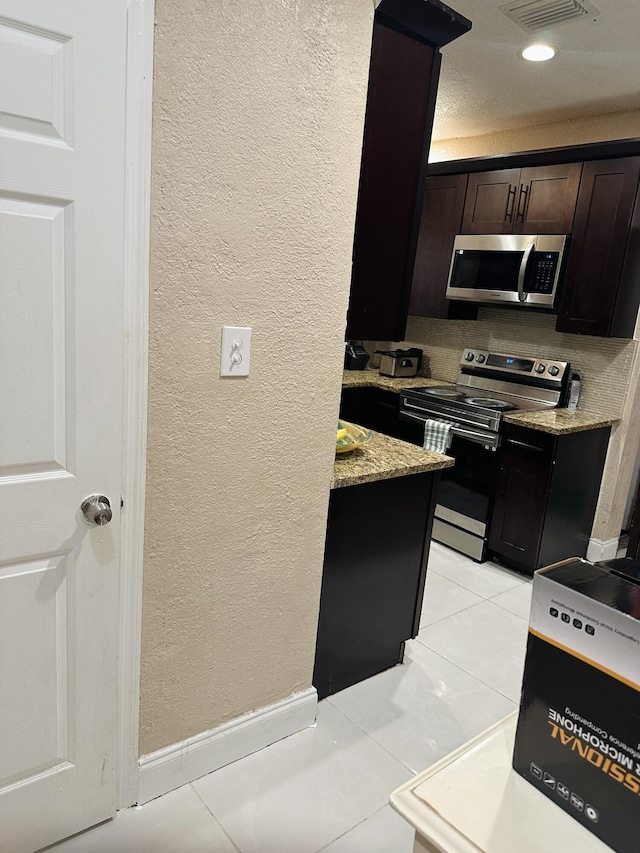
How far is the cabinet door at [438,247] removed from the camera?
380 centimetres

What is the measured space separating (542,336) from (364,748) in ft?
8.92

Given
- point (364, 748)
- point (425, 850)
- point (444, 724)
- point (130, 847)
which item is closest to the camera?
point (425, 850)

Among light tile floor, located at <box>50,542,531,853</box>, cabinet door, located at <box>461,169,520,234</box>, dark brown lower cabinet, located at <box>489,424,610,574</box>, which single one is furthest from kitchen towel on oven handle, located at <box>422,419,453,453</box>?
cabinet door, located at <box>461,169,520,234</box>

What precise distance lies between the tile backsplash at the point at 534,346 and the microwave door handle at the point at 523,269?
40 centimetres

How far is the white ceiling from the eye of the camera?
2531mm

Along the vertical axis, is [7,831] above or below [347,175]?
below

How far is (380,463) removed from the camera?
6.83ft

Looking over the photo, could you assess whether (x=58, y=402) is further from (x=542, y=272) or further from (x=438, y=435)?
Result: (x=542, y=272)

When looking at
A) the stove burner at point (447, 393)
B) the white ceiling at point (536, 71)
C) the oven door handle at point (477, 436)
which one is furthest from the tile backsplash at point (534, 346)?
the white ceiling at point (536, 71)

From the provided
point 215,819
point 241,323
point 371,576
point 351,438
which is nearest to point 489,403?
point 351,438

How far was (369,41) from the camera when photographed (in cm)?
159

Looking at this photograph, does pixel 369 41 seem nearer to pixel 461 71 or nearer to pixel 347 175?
pixel 347 175

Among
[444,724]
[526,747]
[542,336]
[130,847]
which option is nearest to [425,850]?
[526,747]

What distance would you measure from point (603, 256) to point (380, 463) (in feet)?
6.49
